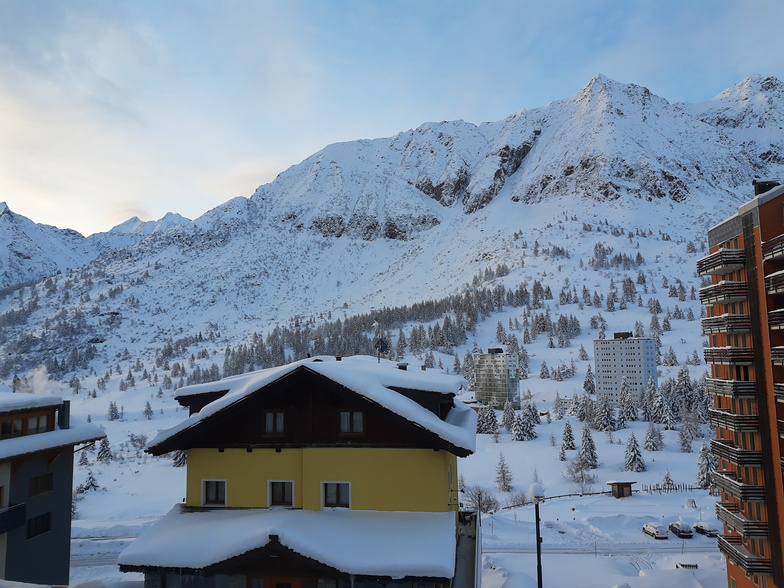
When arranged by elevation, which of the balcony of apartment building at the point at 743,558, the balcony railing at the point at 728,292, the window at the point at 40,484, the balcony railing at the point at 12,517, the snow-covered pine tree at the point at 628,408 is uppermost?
the balcony railing at the point at 728,292

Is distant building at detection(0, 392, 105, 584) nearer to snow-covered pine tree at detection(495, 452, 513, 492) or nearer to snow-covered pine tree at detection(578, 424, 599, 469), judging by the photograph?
snow-covered pine tree at detection(495, 452, 513, 492)

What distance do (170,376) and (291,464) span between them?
149 meters

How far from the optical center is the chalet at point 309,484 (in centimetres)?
1088

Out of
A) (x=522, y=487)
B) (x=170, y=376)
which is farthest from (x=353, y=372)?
(x=170, y=376)

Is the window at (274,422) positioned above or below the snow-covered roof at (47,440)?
above

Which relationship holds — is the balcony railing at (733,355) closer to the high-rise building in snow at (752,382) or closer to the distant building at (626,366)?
the high-rise building in snow at (752,382)

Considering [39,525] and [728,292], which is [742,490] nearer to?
[728,292]

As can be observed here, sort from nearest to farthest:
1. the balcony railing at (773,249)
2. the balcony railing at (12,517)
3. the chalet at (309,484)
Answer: the chalet at (309,484) < the balcony railing at (12,517) < the balcony railing at (773,249)

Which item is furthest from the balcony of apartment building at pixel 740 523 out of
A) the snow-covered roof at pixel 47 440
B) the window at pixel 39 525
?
the window at pixel 39 525

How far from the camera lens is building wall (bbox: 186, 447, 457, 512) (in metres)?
12.3

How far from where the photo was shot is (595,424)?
87125 millimetres

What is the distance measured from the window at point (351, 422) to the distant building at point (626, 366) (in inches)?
4293

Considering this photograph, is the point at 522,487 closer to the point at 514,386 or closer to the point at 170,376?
the point at 514,386

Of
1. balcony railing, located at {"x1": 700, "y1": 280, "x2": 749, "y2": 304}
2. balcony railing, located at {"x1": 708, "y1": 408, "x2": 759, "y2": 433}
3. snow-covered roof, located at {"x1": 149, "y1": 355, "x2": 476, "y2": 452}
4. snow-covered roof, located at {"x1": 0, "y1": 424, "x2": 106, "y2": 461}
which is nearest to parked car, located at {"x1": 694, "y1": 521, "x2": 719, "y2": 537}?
balcony railing, located at {"x1": 708, "y1": 408, "x2": 759, "y2": 433}
